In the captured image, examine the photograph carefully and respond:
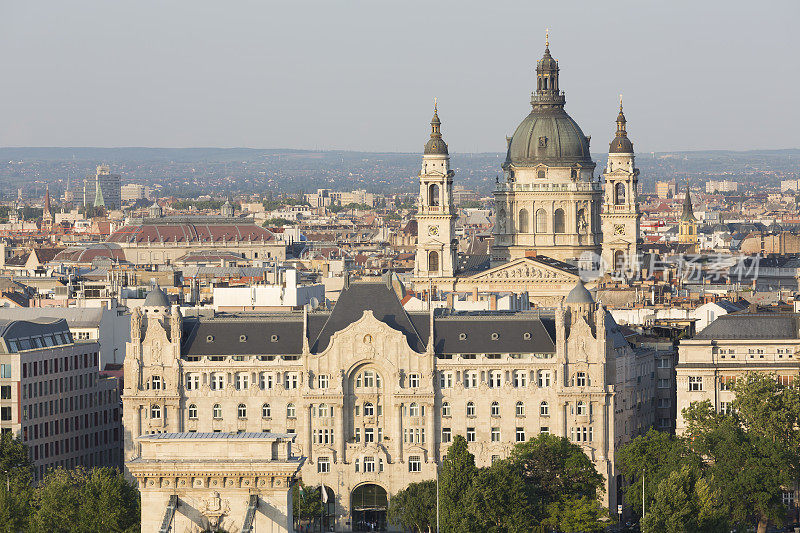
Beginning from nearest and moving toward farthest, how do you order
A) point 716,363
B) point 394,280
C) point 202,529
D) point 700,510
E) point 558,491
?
1. point 202,529
2. point 700,510
3. point 558,491
4. point 716,363
5. point 394,280

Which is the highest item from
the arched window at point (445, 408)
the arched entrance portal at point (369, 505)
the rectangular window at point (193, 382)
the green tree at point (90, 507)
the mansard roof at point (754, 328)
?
the mansard roof at point (754, 328)

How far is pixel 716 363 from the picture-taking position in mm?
173375

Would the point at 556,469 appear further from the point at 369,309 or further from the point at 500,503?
the point at 369,309

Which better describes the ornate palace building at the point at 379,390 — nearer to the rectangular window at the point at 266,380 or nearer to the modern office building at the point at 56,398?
the rectangular window at the point at 266,380

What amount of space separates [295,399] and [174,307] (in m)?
9.91

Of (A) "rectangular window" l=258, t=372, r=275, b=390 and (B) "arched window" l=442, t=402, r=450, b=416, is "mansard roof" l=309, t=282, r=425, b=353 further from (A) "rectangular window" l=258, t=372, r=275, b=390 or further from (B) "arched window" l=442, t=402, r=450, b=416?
(B) "arched window" l=442, t=402, r=450, b=416

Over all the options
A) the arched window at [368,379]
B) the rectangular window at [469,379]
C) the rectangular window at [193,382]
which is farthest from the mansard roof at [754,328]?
the rectangular window at [193,382]

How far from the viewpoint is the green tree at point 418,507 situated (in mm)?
148125

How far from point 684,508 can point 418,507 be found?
16910 millimetres

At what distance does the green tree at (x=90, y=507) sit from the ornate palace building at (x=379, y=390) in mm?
24346

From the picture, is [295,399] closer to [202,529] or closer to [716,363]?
[716,363]

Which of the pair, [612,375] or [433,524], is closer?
[433,524]

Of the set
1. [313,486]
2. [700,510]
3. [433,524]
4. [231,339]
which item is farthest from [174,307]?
[700,510]

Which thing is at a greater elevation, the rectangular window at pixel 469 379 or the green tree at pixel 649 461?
the rectangular window at pixel 469 379
